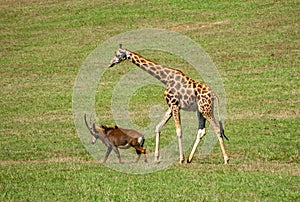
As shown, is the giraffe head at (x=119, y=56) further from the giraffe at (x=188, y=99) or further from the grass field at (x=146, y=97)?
the grass field at (x=146, y=97)

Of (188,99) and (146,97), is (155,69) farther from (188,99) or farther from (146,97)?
(146,97)

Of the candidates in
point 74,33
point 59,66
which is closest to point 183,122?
point 59,66

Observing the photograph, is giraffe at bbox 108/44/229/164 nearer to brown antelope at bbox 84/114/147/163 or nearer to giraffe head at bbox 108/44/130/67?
giraffe head at bbox 108/44/130/67

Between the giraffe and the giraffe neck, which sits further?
the giraffe neck

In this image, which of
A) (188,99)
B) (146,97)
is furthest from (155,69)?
(146,97)

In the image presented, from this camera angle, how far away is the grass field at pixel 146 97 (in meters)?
14.4

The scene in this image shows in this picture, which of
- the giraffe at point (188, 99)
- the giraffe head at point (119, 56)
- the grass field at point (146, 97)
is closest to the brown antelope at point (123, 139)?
the grass field at point (146, 97)

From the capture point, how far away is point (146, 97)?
1141 inches

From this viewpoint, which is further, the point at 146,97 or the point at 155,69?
the point at 146,97

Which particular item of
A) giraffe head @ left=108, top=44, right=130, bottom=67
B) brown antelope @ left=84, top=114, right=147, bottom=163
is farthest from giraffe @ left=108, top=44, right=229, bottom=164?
brown antelope @ left=84, top=114, right=147, bottom=163

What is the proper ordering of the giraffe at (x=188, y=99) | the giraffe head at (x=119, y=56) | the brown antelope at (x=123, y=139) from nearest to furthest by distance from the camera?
1. the brown antelope at (x=123, y=139)
2. the giraffe at (x=188, y=99)
3. the giraffe head at (x=119, y=56)

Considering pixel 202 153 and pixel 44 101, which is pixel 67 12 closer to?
pixel 44 101

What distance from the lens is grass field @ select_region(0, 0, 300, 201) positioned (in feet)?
47.1

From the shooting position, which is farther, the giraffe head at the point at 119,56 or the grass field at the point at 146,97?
the giraffe head at the point at 119,56
